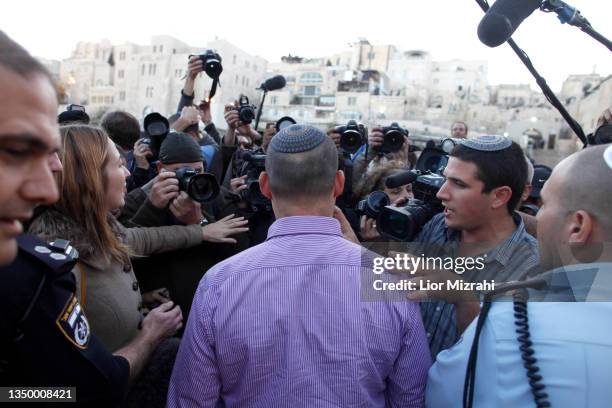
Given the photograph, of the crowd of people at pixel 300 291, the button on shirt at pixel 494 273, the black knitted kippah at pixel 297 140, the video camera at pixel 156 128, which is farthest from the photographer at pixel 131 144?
the button on shirt at pixel 494 273

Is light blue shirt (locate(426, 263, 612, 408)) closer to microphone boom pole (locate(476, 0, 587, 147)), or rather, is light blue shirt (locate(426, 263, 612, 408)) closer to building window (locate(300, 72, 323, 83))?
microphone boom pole (locate(476, 0, 587, 147))

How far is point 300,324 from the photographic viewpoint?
1543mm

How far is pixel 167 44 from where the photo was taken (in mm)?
55938

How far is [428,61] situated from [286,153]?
67132 millimetres

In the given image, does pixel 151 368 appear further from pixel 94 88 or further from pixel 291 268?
pixel 94 88

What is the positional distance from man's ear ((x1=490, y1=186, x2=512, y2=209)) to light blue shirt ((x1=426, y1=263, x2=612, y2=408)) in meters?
0.99

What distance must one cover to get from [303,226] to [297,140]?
0.33 m

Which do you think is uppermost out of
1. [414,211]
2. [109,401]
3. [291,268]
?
[414,211]

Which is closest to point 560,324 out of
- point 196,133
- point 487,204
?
→ point 487,204

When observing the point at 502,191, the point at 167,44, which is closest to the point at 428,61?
the point at 167,44

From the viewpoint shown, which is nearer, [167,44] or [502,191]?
[502,191]

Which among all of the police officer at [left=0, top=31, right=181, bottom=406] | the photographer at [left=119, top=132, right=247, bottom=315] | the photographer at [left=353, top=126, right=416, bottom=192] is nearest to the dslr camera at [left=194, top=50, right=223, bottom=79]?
the photographer at [left=353, top=126, right=416, bottom=192]

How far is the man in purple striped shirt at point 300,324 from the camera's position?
1.53 metres

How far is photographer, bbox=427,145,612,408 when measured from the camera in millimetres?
1157
